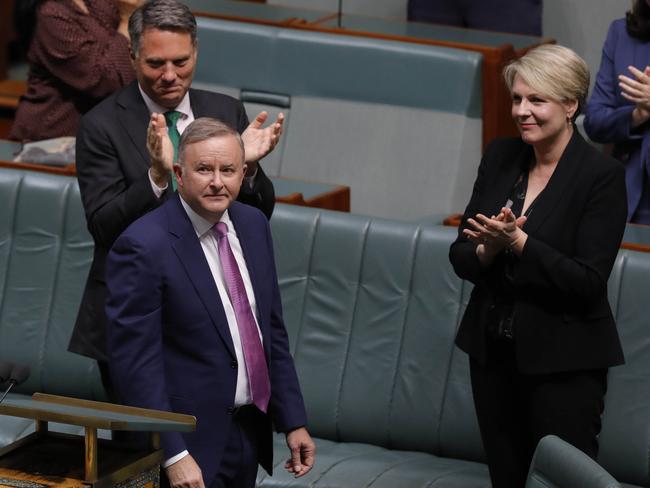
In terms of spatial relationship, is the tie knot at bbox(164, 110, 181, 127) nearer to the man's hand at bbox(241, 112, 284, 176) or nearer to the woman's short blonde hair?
the man's hand at bbox(241, 112, 284, 176)

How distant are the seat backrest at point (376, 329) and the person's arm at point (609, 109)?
2.13ft

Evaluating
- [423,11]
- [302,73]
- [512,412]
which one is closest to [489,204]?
[512,412]

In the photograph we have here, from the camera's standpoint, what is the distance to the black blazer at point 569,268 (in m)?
3.16

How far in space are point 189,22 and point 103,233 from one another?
0.53 metres

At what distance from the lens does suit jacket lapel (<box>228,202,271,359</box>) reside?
2.97 m

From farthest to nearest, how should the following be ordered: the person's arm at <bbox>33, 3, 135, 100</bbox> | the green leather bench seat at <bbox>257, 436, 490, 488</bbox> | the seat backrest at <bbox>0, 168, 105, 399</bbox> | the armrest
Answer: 1. the person's arm at <bbox>33, 3, 135, 100</bbox>
2. the seat backrest at <bbox>0, 168, 105, 399</bbox>
3. the green leather bench seat at <bbox>257, 436, 490, 488</bbox>
4. the armrest

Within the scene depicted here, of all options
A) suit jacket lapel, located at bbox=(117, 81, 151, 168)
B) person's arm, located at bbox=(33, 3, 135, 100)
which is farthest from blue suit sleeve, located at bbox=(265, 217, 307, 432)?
person's arm, located at bbox=(33, 3, 135, 100)

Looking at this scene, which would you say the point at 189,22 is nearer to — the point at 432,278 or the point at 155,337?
the point at 155,337

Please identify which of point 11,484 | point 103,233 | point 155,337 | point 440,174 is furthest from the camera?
point 440,174

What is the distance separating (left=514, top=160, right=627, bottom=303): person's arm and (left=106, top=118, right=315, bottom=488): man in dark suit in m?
0.61

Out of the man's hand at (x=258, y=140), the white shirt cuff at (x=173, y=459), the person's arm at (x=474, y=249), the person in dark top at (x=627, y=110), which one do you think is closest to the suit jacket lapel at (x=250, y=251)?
the man's hand at (x=258, y=140)

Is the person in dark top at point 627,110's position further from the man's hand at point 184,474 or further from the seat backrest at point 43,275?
the man's hand at point 184,474

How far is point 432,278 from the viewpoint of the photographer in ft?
13.7

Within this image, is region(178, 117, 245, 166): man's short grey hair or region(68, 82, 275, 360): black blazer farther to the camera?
region(68, 82, 275, 360): black blazer
